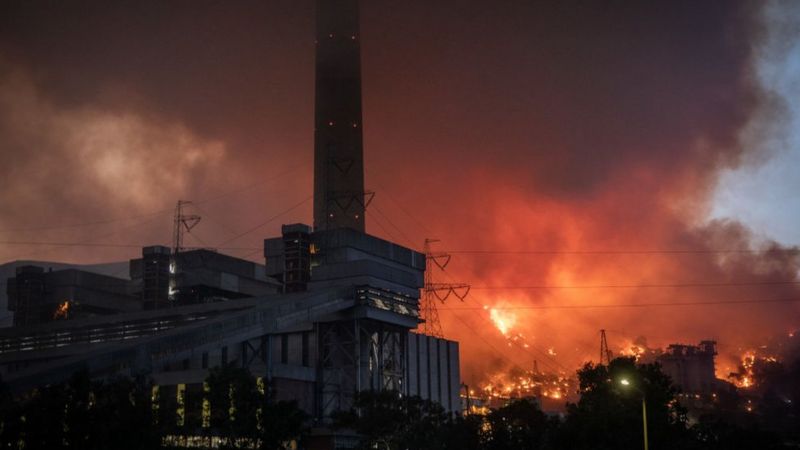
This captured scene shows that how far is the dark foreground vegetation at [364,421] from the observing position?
6994cm

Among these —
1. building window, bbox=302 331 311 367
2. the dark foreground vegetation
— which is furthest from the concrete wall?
the dark foreground vegetation

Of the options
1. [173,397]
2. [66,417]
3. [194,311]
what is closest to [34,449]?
[66,417]

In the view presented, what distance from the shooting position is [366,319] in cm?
12619

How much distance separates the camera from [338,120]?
17075cm

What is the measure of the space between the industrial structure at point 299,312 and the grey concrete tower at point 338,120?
26cm

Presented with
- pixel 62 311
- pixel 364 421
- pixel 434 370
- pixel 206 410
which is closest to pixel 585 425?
pixel 364 421

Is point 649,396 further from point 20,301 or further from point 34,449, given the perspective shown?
point 20,301

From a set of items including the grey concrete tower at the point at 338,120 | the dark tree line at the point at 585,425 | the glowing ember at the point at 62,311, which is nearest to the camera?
the dark tree line at the point at 585,425

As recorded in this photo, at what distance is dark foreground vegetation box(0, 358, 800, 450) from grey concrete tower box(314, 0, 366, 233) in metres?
65.3

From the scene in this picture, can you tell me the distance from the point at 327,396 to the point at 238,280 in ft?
163

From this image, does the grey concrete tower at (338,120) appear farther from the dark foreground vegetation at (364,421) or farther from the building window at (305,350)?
the dark foreground vegetation at (364,421)

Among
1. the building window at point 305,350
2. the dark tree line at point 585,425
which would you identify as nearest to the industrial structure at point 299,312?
the building window at point 305,350

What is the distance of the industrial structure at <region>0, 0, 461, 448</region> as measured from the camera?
4176 inches

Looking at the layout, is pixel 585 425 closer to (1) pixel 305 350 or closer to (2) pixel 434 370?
(1) pixel 305 350
